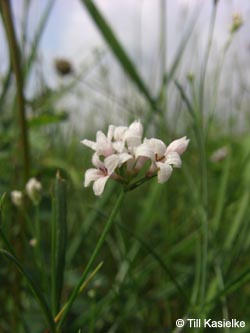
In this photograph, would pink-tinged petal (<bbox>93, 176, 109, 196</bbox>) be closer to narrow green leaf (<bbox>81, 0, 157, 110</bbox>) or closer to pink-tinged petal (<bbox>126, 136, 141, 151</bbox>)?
pink-tinged petal (<bbox>126, 136, 141, 151</bbox>)

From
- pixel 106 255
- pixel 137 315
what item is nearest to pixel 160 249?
pixel 106 255

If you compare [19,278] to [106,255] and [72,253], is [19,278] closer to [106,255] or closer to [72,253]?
[72,253]

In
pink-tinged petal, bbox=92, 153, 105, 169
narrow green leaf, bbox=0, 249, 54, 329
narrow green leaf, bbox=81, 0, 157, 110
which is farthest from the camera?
narrow green leaf, bbox=81, 0, 157, 110

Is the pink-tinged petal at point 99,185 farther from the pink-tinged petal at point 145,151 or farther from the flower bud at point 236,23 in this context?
the flower bud at point 236,23

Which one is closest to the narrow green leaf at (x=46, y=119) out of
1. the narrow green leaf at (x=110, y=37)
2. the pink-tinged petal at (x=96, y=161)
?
the narrow green leaf at (x=110, y=37)

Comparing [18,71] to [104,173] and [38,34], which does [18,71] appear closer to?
[38,34]

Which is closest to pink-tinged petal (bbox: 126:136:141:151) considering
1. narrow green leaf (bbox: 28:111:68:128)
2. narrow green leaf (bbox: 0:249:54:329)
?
narrow green leaf (bbox: 0:249:54:329)
